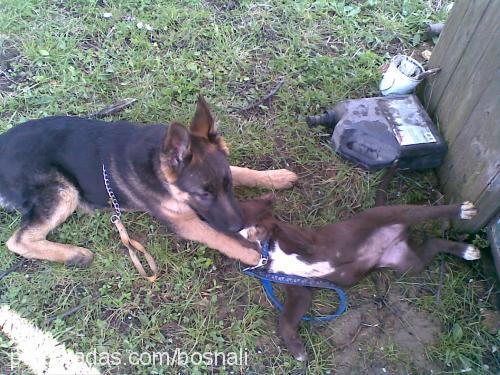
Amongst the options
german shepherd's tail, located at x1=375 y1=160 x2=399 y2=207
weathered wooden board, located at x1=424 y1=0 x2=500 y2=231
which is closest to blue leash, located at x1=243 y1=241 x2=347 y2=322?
german shepherd's tail, located at x1=375 y1=160 x2=399 y2=207

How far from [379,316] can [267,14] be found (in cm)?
363

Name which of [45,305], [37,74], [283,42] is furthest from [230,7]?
[45,305]

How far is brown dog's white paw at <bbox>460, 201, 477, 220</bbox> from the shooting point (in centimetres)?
350

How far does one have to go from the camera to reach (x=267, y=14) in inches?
207

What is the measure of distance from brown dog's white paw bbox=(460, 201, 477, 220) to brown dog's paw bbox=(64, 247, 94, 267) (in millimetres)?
3085

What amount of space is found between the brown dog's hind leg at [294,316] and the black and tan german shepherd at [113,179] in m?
0.44

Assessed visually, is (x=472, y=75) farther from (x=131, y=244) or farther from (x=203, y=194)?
(x=131, y=244)

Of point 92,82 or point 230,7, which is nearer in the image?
point 92,82

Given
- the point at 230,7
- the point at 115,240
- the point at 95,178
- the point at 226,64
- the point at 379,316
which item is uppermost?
the point at 230,7

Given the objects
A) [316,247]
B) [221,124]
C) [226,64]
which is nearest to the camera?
[316,247]

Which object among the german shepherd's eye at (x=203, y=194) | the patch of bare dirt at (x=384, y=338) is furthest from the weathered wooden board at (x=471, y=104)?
the german shepherd's eye at (x=203, y=194)

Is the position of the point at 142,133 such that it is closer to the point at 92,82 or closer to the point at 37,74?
the point at 92,82

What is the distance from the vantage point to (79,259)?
12.3ft

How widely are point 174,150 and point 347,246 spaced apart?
1.51 meters
